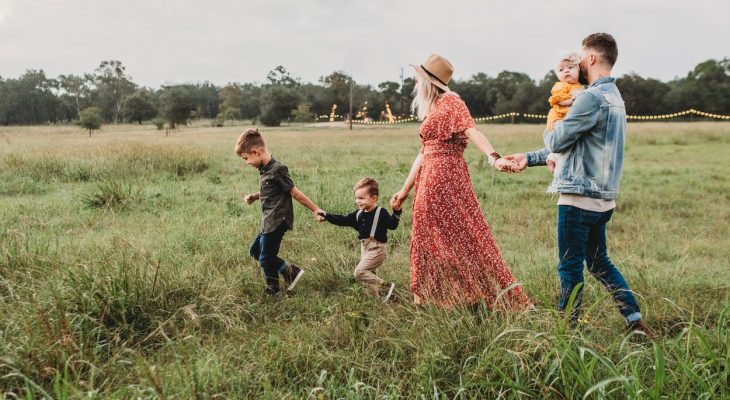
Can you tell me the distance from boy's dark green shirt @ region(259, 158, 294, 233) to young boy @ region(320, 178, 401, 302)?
37 centimetres

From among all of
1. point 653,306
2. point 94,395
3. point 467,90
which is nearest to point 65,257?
point 94,395

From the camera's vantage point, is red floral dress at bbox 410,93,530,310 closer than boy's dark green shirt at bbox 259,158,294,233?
Yes

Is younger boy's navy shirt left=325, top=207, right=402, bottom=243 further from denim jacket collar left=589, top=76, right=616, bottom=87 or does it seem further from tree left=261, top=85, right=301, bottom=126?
tree left=261, top=85, right=301, bottom=126

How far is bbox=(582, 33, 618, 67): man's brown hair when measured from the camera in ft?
9.96

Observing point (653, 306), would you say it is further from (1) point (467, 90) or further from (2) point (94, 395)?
(1) point (467, 90)

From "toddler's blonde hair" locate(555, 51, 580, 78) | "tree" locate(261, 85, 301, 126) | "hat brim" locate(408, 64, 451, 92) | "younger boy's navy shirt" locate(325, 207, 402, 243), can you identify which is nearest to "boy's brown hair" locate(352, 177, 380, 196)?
"younger boy's navy shirt" locate(325, 207, 402, 243)

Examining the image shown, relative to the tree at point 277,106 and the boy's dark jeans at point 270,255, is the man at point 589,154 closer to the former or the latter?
the boy's dark jeans at point 270,255

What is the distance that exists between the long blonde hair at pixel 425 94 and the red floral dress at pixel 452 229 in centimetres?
6

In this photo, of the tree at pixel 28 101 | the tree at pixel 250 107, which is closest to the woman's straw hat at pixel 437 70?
the tree at pixel 250 107

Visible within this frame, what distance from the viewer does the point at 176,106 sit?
218 feet

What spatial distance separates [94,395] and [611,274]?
10.8ft

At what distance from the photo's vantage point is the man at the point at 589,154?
301cm

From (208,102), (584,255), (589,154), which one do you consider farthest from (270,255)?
(208,102)

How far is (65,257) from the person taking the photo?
421 centimetres
